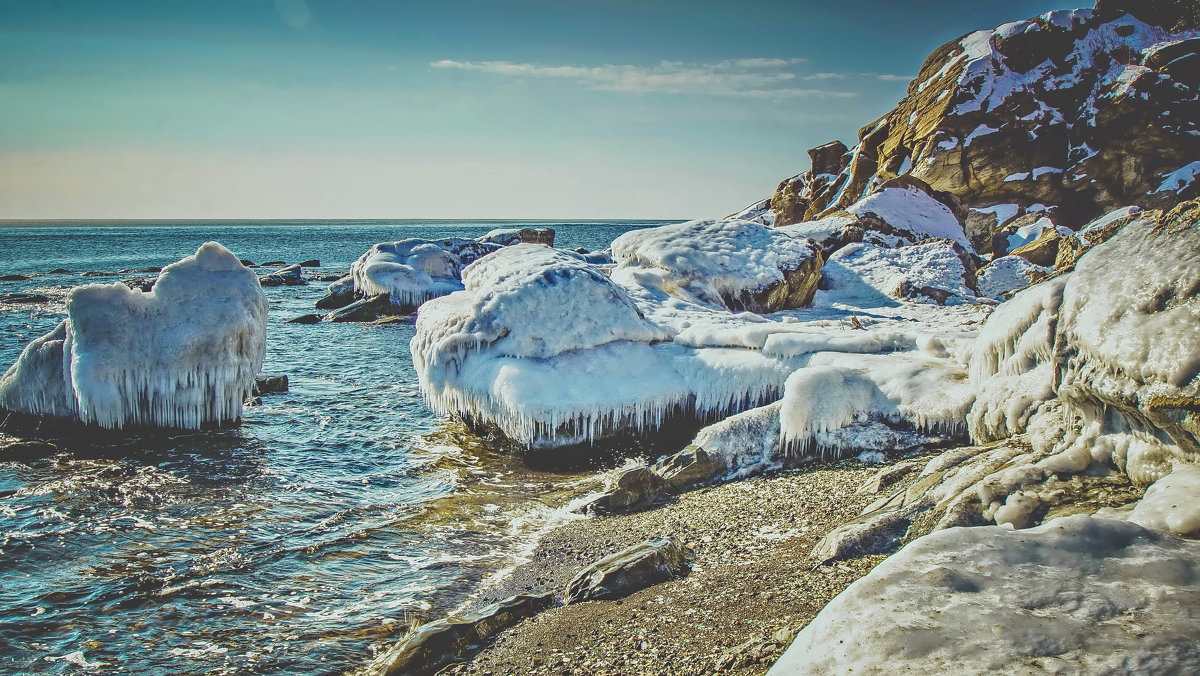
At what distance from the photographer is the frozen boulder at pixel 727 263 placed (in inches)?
609

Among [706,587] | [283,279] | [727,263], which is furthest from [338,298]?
[706,587]

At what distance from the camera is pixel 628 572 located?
6.58m

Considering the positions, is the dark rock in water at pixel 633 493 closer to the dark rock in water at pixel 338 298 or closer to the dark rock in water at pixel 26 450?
the dark rock in water at pixel 26 450

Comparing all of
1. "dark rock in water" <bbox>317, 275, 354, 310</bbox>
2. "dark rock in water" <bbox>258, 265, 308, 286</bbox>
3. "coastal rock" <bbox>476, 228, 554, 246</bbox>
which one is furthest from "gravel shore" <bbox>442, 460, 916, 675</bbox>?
"dark rock in water" <bbox>258, 265, 308, 286</bbox>

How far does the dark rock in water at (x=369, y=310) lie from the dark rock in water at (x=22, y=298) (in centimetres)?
1504

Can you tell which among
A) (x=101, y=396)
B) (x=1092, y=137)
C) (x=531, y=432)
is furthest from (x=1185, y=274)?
(x=1092, y=137)

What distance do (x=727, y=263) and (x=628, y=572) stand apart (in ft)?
35.4

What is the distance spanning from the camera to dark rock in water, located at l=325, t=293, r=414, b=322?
27.3 m

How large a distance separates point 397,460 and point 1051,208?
3821cm

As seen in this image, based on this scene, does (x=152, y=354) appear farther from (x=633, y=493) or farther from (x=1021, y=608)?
(x=1021, y=608)

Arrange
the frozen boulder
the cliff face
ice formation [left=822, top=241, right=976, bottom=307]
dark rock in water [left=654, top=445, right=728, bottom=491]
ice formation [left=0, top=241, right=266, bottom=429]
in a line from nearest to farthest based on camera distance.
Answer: dark rock in water [left=654, top=445, right=728, bottom=491]
ice formation [left=0, top=241, right=266, bottom=429]
the frozen boulder
ice formation [left=822, top=241, right=976, bottom=307]
the cliff face

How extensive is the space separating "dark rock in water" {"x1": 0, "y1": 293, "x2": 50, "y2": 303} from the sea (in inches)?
971

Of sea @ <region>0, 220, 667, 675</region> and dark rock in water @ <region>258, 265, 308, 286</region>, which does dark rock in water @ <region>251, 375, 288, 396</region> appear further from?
dark rock in water @ <region>258, 265, 308, 286</region>

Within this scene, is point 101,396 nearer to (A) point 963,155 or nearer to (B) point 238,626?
(B) point 238,626
